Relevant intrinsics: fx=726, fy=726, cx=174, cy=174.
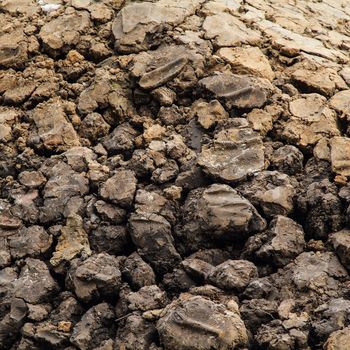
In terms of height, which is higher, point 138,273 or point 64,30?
point 64,30

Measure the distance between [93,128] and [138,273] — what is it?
38.0 inches

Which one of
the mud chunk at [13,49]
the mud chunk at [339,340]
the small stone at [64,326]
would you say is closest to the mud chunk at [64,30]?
the mud chunk at [13,49]

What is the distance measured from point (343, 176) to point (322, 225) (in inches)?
11.5

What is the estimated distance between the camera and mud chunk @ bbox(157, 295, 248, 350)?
2.70 meters

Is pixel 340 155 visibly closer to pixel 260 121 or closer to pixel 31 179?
pixel 260 121

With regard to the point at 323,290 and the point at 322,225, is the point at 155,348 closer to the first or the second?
the point at 323,290

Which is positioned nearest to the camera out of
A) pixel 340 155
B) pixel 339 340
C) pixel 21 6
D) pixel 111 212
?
pixel 339 340

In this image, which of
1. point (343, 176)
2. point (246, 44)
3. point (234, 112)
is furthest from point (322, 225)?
point (246, 44)

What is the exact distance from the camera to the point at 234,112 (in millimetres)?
3719

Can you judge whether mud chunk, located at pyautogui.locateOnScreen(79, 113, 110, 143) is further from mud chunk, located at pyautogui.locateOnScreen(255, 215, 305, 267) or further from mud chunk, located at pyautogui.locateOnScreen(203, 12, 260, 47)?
mud chunk, located at pyautogui.locateOnScreen(255, 215, 305, 267)

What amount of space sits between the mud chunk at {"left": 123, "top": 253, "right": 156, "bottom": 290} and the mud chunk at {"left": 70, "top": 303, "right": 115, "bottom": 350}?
15 cm

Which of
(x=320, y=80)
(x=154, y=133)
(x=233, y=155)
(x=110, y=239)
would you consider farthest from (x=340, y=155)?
(x=110, y=239)

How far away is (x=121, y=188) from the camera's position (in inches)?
134

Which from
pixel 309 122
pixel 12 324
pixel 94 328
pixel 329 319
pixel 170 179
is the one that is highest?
pixel 309 122
